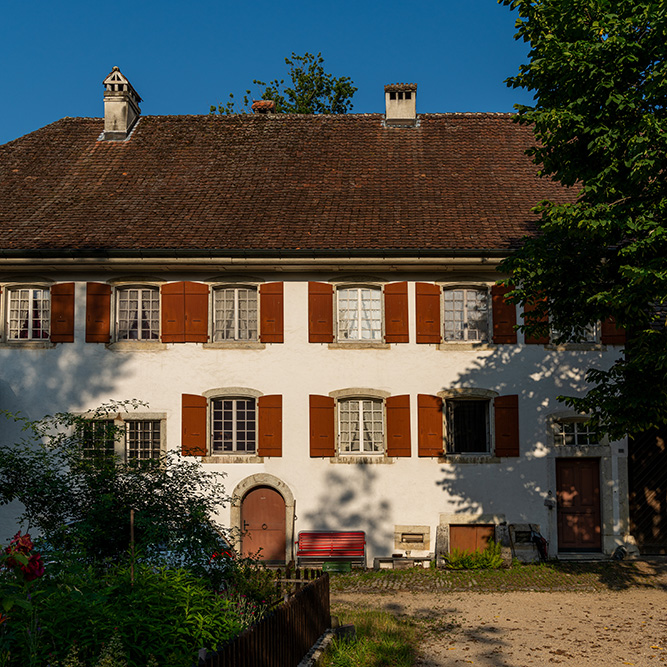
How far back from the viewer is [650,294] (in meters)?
9.75

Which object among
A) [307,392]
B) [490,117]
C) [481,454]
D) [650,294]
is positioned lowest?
[481,454]

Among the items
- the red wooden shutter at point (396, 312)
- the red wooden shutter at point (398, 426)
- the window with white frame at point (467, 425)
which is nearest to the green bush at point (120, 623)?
the red wooden shutter at point (398, 426)

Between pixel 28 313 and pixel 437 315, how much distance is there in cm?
848

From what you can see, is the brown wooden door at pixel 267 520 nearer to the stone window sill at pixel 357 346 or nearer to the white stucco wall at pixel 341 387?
the white stucco wall at pixel 341 387

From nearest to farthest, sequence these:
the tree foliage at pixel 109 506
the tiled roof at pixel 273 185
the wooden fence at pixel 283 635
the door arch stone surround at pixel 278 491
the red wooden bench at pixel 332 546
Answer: the wooden fence at pixel 283 635 < the tree foliage at pixel 109 506 < the red wooden bench at pixel 332 546 < the door arch stone surround at pixel 278 491 < the tiled roof at pixel 273 185

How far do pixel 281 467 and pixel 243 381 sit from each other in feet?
6.25

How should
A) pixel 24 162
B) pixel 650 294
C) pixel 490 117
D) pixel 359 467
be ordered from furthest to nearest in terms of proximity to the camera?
pixel 490 117, pixel 24 162, pixel 359 467, pixel 650 294

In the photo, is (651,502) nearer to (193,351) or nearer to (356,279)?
(356,279)

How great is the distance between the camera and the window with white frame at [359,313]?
15453mm

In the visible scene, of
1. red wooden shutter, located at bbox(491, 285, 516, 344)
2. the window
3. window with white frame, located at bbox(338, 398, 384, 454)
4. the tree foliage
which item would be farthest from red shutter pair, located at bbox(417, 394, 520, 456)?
the tree foliage

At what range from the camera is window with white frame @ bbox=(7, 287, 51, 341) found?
15.4 m

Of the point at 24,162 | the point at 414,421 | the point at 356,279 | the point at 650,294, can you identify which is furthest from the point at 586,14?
the point at 24,162

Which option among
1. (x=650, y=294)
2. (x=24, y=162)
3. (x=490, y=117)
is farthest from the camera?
(x=490, y=117)

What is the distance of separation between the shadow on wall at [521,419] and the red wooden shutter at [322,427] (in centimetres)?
231
